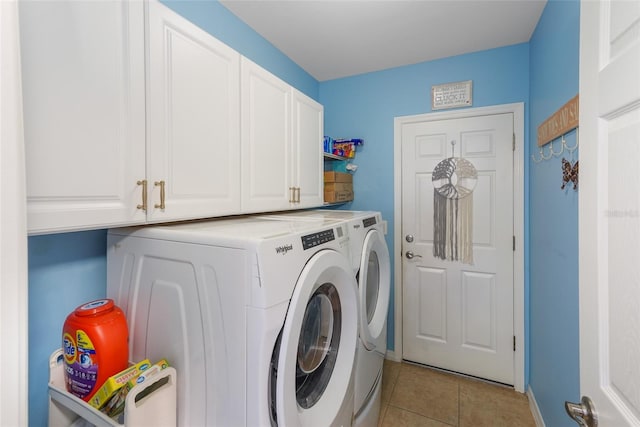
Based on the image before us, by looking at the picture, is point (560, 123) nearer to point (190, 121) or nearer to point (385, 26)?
point (385, 26)

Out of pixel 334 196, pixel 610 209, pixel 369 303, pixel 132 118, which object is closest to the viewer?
pixel 610 209

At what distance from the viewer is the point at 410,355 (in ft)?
8.34

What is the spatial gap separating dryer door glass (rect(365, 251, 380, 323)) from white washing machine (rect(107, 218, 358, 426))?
64 cm

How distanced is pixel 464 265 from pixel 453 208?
457 mm

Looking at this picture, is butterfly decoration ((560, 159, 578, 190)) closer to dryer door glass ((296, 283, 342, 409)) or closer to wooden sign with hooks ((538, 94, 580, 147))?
wooden sign with hooks ((538, 94, 580, 147))

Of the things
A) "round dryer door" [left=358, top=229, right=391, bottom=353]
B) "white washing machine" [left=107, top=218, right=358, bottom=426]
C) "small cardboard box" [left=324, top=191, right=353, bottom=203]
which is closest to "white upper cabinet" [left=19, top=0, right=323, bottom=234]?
"white washing machine" [left=107, top=218, right=358, bottom=426]

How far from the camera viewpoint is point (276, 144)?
5.35 feet

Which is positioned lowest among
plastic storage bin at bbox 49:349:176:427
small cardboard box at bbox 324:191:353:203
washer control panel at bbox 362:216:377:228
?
plastic storage bin at bbox 49:349:176:427

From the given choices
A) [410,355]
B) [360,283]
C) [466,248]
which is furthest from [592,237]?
[410,355]

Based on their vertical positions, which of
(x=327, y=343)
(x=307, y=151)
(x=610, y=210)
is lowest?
(x=327, y=343)

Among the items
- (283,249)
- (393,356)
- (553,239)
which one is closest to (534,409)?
(393,356)

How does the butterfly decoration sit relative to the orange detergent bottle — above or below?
above

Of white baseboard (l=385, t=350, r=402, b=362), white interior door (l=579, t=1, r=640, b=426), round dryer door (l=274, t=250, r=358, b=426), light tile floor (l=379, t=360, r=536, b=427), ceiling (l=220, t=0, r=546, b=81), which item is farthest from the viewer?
white baseboard (l=385, t=350, r=402, b=362)

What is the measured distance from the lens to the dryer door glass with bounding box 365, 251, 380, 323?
1.79m
